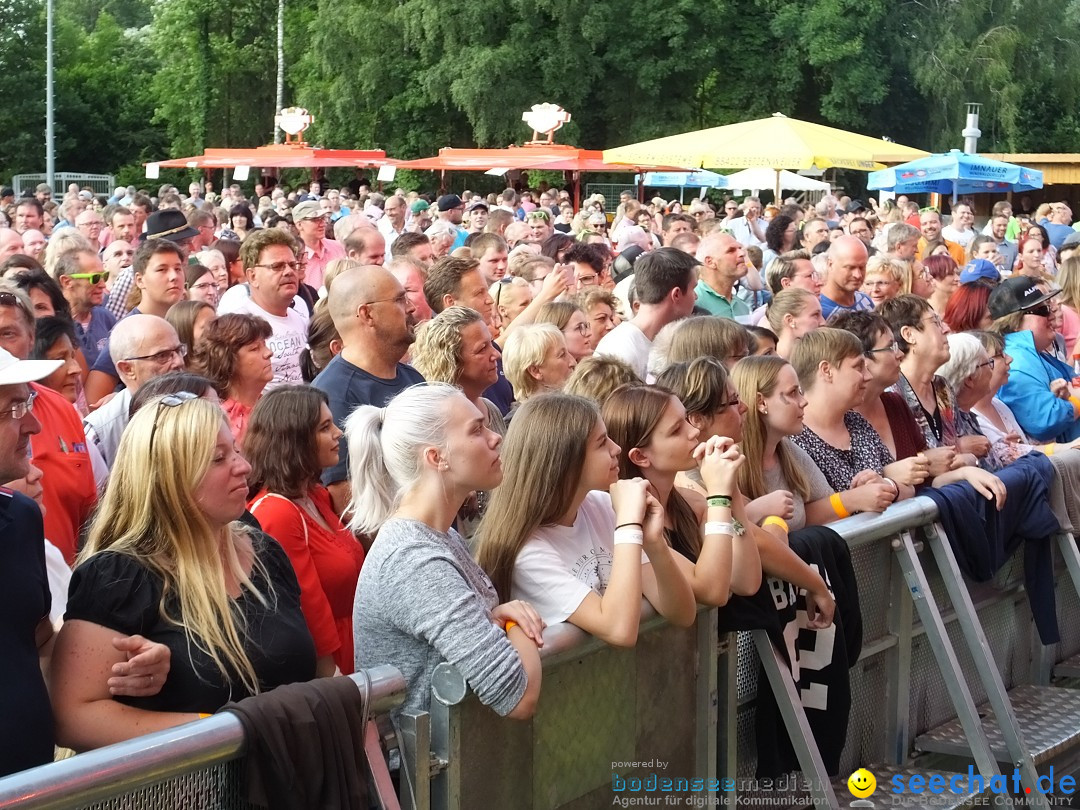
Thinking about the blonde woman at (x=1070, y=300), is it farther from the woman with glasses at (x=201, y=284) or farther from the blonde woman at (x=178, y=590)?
the blonde woman at (x=178, y=590)

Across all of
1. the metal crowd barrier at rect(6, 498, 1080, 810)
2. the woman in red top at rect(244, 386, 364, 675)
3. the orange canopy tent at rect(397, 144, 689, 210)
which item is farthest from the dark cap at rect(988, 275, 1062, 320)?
the orange canopy tent at rect(397, 144, 689, 210)

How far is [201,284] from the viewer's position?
311 inches

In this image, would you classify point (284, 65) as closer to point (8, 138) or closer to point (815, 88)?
point (8, 138)

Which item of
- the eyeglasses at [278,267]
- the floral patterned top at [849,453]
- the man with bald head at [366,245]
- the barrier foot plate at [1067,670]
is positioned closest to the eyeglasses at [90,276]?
the eyeglasses at [278,267]

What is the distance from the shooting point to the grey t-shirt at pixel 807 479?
4.83m

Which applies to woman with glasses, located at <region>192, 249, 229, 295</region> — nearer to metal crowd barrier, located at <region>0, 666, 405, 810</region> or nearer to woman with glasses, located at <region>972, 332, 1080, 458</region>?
woman with glasses, located at <region>972, 332, 1080, 458</region>

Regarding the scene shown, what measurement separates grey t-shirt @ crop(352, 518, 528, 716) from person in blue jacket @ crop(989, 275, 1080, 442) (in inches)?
187

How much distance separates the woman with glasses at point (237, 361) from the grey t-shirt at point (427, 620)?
6.95ft

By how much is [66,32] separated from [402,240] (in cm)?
5323

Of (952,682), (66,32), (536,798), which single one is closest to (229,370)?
(536,798)

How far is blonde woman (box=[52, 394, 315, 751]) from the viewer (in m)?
2.94

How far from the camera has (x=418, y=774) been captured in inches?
120

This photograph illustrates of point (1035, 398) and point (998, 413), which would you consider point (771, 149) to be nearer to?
point (1035, 398)

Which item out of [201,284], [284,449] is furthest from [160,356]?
[201,284]
